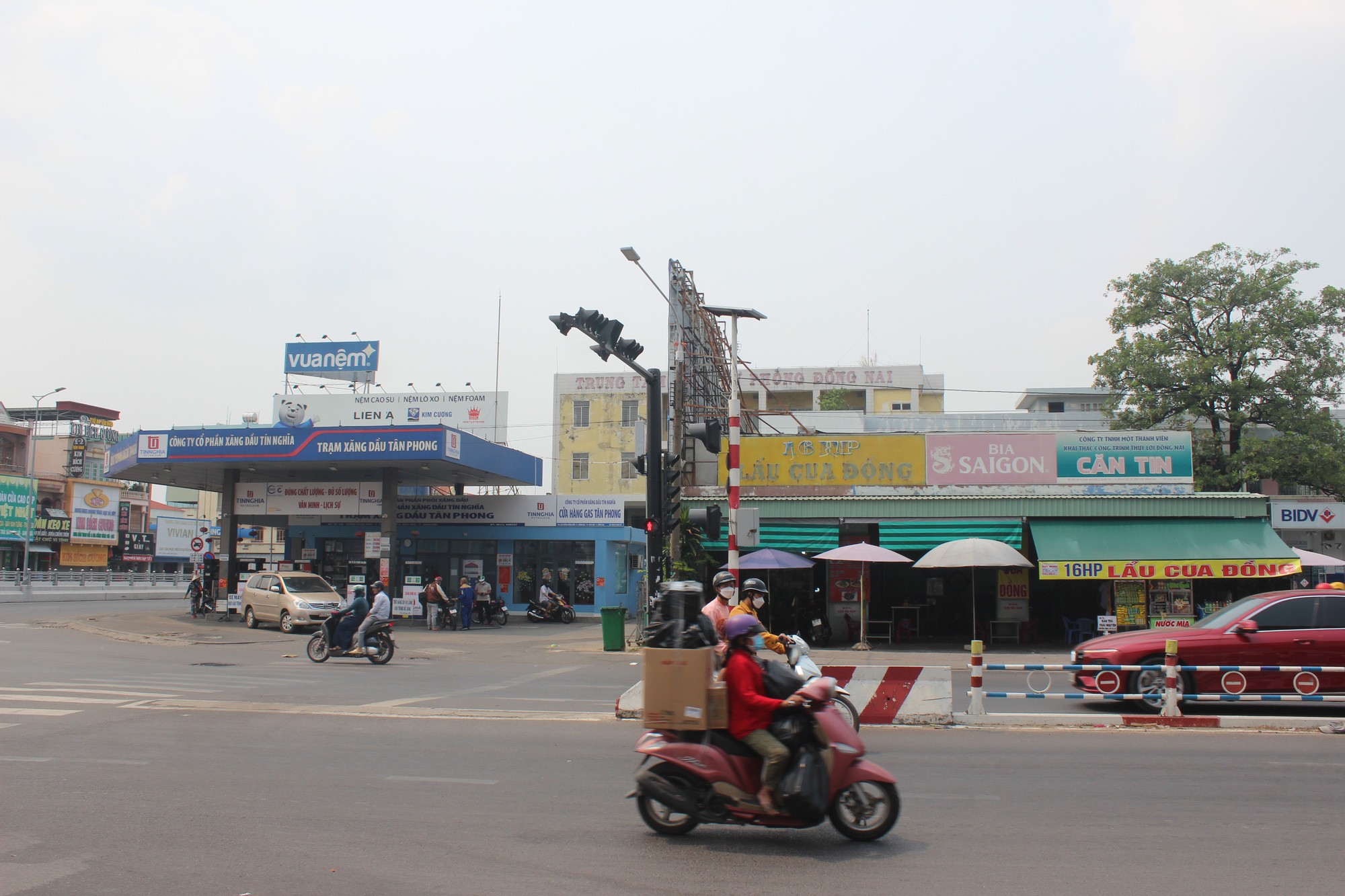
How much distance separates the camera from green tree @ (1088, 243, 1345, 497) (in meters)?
37.3

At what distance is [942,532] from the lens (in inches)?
965

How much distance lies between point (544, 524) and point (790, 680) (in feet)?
104

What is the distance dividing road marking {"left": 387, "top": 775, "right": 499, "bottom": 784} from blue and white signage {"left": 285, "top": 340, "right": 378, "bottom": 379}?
38.6 m

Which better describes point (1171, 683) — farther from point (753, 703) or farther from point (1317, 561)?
point (1317, 561)

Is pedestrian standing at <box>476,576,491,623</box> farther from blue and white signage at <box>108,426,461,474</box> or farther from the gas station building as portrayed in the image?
blue and white signage at <box>108,426,461,474</box>

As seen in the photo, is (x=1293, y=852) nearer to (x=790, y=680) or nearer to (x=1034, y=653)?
(x=790, y=680)

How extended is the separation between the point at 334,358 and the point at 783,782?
4270 centimetres

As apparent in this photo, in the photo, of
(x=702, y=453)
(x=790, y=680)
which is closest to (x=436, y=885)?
(x=790, y=680)

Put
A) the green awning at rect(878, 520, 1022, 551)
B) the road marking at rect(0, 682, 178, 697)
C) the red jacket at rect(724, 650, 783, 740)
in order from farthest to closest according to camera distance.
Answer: the green awning at rect(878, 520, 1022, 551) → the road marking at rect(0, 682, 178, 697) → the red jacket at rect(724, 650, 783, 740)

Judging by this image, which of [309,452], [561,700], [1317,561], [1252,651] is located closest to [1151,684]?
[1252,651]

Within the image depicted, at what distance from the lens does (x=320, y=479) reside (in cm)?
3419

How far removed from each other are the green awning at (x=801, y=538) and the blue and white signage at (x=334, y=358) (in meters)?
25.5

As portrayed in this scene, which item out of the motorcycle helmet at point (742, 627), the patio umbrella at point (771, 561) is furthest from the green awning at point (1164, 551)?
the motorcycle helmet at point (742, 627)

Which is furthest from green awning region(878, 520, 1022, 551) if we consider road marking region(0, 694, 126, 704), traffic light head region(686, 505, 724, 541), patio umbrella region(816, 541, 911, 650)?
road marking region(0, 694, 126, 704)
